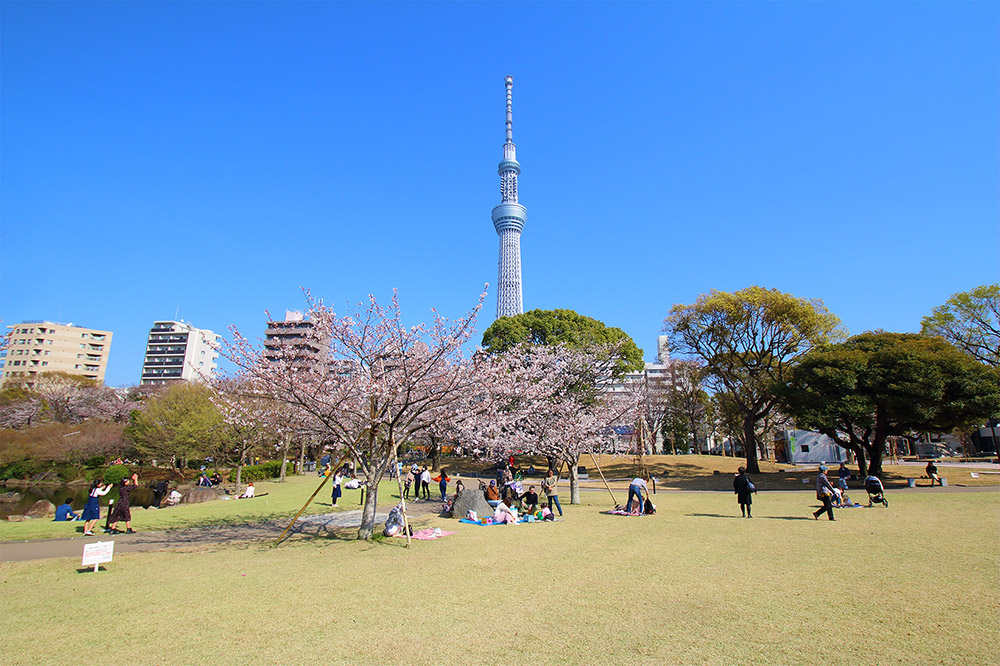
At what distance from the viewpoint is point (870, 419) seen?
24.4m

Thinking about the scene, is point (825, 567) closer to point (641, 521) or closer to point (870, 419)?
point (641, 521)

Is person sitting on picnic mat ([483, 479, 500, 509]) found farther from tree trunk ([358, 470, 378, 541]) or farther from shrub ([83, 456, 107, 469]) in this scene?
shrub ([83, 456, 107, 469])

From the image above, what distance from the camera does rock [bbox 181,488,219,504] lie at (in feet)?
72.6

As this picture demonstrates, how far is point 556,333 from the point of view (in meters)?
39.8

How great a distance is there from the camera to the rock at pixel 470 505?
619 inches

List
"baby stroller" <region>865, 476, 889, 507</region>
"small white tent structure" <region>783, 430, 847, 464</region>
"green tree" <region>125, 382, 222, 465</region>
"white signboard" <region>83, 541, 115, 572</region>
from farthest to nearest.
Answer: "small white tent structure" <region>783, 430, 847, 464</region> → "green tree" <region>125, 382, 222, 465</region> → "baby stroller" <region>865, 476, 889, 507</region> → "white signboard" <region>83, 541, 115, 572</region>

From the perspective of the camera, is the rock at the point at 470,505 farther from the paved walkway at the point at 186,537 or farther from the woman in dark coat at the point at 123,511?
the woman in dark coat at the point at 123,511

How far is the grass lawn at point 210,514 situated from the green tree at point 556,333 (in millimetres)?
17493

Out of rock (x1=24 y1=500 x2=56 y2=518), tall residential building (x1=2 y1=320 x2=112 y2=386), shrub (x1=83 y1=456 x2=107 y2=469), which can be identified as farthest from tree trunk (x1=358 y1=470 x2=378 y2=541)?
tall residential building (x1=2 y1=320 x2=112 y2=386)

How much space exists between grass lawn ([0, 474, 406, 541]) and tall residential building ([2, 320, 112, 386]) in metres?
83.1

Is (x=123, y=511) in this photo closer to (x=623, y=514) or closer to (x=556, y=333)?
(x=623, y=514)

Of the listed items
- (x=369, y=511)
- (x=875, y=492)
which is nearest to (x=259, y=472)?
(x=369, y=511)

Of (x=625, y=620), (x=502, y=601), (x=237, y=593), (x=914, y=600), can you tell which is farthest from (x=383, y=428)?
(x=914, y=600)

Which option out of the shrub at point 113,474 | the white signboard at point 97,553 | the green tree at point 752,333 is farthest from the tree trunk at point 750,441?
the shrub at point 113,474
